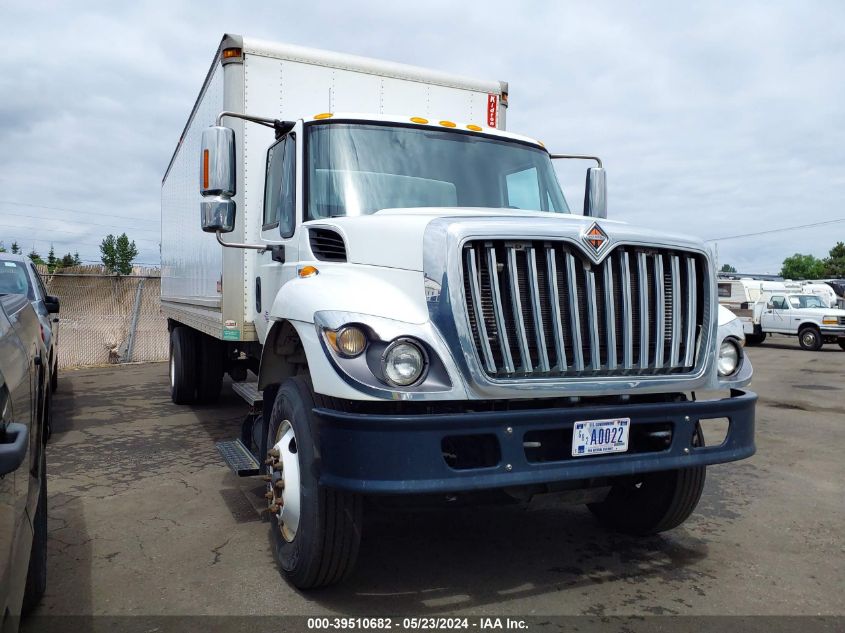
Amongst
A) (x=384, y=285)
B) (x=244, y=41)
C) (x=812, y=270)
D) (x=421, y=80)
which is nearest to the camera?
(x=384, y=285)

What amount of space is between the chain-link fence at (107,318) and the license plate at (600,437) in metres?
13.2

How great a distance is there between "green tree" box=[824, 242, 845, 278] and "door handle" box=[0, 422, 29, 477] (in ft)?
251

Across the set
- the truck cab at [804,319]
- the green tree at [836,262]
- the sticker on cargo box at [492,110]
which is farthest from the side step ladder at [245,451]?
the green tree at [836,262]

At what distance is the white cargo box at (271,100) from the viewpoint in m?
5.35

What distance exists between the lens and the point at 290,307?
3699 millimetres

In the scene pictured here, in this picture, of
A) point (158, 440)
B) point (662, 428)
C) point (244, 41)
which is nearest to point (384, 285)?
point (662, 428)

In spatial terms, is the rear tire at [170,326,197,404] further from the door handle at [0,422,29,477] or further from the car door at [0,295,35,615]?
the door handle at [0,422,29,477]

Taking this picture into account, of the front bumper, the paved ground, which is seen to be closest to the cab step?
the paved ground

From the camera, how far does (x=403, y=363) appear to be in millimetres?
3062

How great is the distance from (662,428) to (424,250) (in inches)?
56.9

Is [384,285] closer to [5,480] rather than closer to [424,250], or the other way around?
[424,250]

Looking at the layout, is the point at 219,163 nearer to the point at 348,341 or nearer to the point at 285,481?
the point at 348,341

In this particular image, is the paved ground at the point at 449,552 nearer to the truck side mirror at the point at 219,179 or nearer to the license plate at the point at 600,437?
the license plate at the point at 600,437

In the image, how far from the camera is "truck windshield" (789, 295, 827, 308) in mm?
22797
